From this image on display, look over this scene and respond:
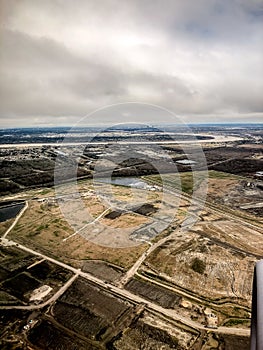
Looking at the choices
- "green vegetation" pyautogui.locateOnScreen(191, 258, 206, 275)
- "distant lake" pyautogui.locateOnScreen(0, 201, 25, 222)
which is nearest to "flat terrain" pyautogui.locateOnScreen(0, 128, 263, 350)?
"green vegetation" pyautogui.locateOnScreen(191, 258, 206, 275)

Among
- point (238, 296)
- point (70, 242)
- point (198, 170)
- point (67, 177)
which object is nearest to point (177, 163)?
point (198, 170)

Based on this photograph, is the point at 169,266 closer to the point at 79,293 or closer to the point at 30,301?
the point at 79,293

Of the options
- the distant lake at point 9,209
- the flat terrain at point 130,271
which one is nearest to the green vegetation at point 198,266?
the flat terrain at point 130,271

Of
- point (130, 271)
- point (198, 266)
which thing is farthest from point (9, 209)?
point (198, 266)

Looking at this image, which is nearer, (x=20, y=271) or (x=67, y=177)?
(x=20, y=271)

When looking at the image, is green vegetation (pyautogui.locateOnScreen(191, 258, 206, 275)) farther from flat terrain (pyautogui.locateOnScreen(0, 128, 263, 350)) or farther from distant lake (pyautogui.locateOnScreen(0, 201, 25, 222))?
distant lake (pyautogui.locateOnScreen(0, 201, 25, 222))
